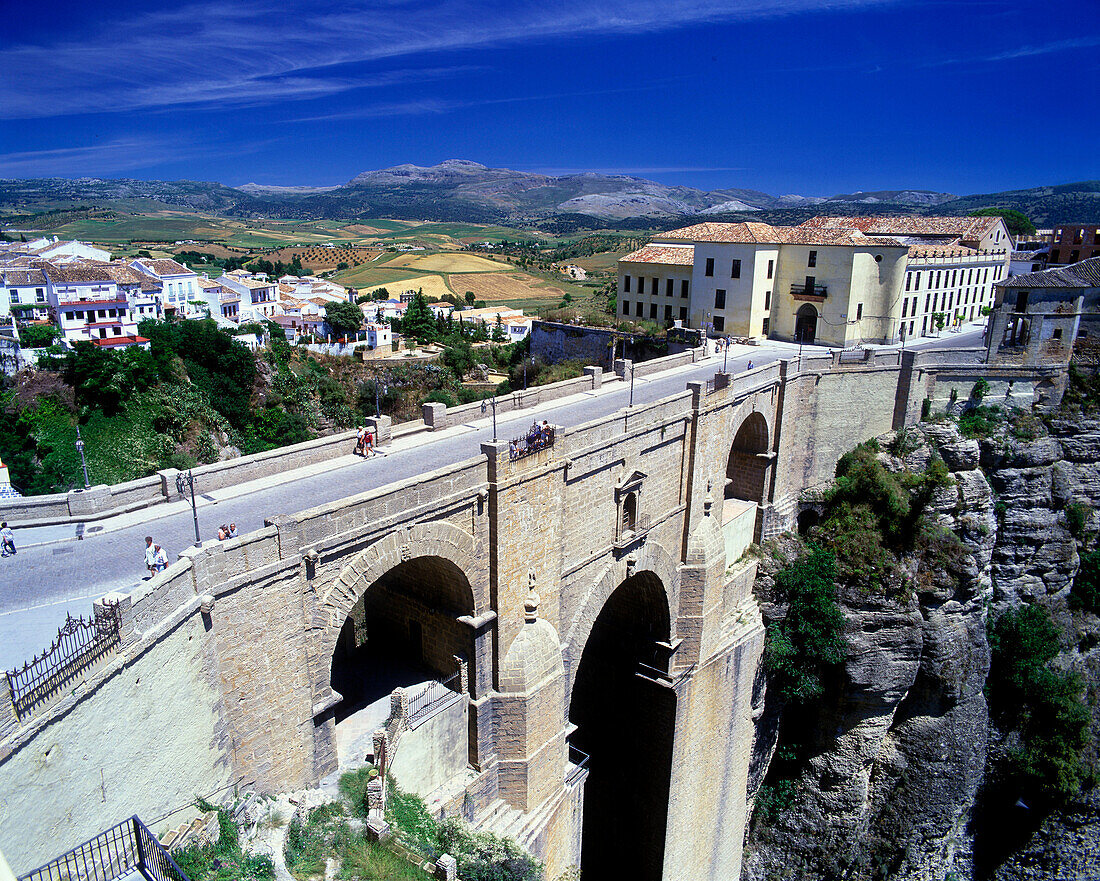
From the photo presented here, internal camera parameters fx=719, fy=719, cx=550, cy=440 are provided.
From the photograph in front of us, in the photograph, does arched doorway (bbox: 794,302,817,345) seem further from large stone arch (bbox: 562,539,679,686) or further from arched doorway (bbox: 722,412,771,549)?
large stone arch (bbox: 562,539,679,686)

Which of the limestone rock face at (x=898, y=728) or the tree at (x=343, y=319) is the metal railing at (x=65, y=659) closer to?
the limestone rock face at (x=898, y=728)

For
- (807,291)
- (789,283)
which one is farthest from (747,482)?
(789,283)

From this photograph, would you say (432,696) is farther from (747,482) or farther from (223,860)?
(747,482)

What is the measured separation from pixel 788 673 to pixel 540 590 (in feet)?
45.1

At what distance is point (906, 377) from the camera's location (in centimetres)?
2941

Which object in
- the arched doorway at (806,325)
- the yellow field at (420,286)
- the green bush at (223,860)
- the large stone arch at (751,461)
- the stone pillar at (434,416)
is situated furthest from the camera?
the yellow field at (420,286)

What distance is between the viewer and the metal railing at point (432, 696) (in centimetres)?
1284

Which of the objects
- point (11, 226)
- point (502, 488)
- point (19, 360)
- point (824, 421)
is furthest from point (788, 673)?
point (11, 226)

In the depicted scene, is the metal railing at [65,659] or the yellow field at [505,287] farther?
the yellow field at [505,287]

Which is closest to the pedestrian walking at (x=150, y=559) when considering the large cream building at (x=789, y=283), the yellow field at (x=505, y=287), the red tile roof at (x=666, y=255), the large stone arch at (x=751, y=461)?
the large stone arch at (x=751, y=461)

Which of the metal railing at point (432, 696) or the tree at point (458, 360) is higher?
the tree at point (458, 360)

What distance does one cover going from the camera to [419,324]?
64.8 metres

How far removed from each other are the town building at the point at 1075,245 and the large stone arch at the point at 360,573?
5481 centimetres

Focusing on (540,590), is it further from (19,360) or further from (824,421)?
(19,360)
